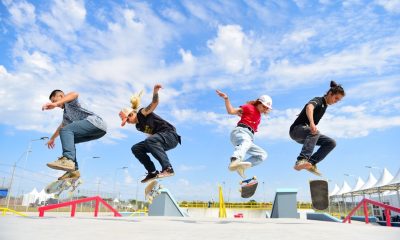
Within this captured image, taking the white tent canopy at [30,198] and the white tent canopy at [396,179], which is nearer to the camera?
the white tent canopy at [396,179]

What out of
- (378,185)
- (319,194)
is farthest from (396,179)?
(319,194)


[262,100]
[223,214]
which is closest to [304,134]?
[262,100]

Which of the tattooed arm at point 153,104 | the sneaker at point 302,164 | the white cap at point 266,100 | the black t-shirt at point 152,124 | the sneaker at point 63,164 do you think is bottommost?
the sneaker at point 63,164

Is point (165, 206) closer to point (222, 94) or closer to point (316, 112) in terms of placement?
point (222, 94)

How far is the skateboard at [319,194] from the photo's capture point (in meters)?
7.02

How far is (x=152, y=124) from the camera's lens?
239 inches

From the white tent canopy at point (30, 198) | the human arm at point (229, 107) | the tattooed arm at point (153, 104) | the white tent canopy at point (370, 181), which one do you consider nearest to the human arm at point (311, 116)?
the human arm at point (229, 107)

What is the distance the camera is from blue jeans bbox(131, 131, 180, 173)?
576cm

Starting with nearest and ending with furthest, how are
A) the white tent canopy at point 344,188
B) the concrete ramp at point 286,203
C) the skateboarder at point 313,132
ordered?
1. the skateboarder at point 313,132
2. the concrete ramp at point 286,203
3. the white tent canopy at point 344,188

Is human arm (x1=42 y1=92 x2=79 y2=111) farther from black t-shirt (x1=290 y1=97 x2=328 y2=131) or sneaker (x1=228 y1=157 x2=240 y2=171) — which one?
black t-shirt (x1=290 y1=97 x2=328 y2=131)

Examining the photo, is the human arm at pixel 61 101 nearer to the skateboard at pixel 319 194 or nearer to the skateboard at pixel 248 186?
the skateboard at pixel 248 186

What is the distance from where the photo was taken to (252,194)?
671 cm

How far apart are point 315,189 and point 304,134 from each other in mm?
1508

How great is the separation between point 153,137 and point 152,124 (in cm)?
36
